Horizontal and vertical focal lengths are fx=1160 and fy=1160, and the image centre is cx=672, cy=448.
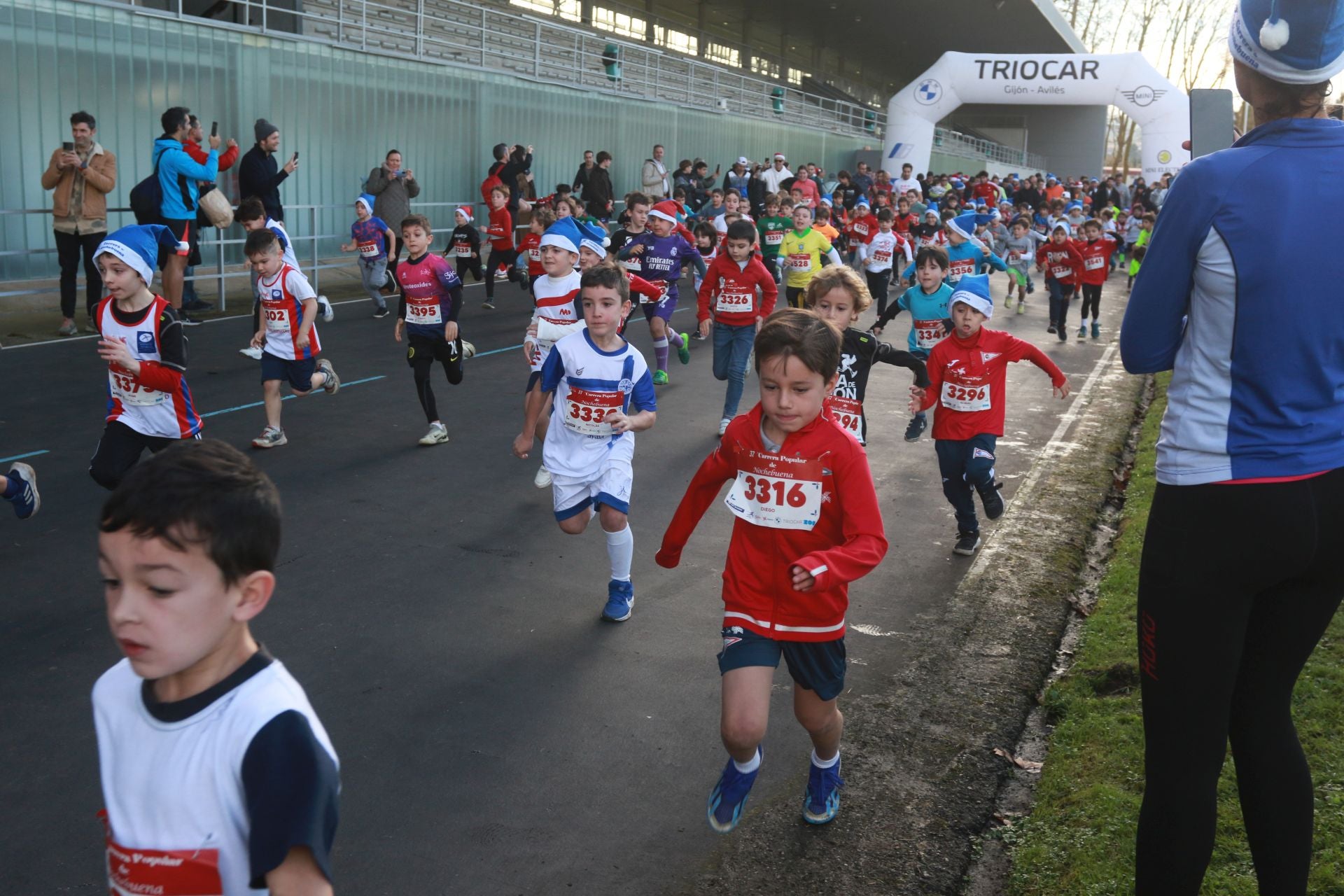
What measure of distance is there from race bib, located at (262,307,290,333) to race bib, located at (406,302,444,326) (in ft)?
3.33

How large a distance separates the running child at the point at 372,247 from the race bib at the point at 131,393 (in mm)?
10372

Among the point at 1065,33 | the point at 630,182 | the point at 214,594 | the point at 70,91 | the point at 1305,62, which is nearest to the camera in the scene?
the point at 214,594

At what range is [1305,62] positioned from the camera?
224 cm

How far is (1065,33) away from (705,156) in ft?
107

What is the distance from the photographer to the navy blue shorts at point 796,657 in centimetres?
365

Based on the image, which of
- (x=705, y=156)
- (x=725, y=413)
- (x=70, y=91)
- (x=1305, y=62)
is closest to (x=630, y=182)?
(x=705, y=156)

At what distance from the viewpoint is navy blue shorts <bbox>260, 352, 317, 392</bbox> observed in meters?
9.28

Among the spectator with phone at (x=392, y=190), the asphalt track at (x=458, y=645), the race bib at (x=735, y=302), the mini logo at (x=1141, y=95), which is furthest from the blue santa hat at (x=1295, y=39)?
the mini logo at (x=1141, y=95)

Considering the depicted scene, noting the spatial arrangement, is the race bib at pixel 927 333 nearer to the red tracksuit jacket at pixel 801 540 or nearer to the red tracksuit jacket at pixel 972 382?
the red tracksuit jacket at pixel 972 382

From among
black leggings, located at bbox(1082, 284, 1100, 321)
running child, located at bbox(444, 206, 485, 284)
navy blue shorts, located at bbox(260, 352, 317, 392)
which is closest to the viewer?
navy blue shorts, located at bbox(260, 352, 317, 392)

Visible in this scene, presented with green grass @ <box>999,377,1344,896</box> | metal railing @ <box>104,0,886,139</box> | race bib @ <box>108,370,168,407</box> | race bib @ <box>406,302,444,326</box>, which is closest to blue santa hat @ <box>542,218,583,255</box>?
race bib @ <box>406,302,444,326</box>

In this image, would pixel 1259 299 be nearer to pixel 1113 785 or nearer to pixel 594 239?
pixel 1113 785

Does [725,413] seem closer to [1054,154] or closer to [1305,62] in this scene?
[1305,62]

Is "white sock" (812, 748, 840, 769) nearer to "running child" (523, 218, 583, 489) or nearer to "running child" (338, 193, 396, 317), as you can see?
"running child" (523, 218, 583, 489)
